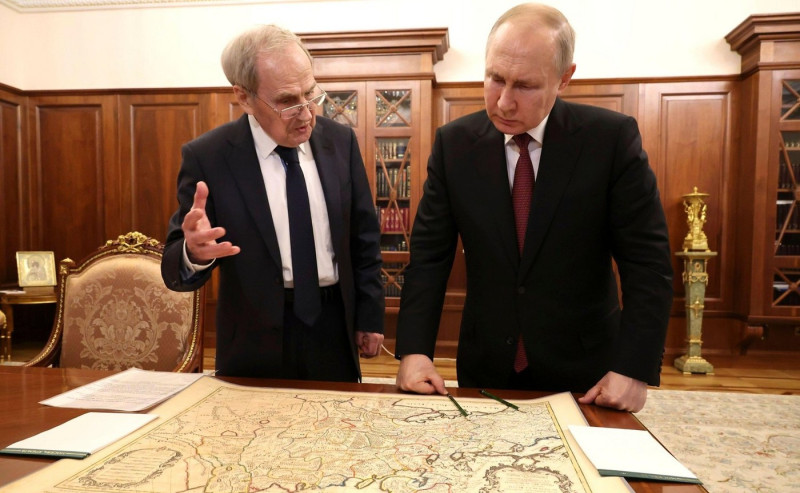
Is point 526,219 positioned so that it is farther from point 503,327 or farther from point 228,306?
point 228,306

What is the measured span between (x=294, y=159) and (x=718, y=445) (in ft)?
9.28

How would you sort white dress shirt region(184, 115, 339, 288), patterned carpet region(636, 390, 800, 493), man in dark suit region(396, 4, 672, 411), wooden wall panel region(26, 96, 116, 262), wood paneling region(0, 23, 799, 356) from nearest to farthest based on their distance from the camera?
man in dark suit region(396, 4, 672, 411) → white dress shirt region(184, 115, 339, 288) → patterned carpet region(636, 390, 800, 493) → wood paneling region(0, 23, 799, 356) → wooden wall panel region(26, 96, 116, 262)

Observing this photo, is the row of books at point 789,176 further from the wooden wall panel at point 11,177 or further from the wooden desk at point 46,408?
the wooden wall panel at point 11,177

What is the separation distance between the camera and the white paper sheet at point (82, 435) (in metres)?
0.93

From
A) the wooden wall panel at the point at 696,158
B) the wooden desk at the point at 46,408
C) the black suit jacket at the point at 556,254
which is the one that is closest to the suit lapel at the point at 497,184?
the black suit jacket at the point at 556,254

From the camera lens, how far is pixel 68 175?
5.79 m

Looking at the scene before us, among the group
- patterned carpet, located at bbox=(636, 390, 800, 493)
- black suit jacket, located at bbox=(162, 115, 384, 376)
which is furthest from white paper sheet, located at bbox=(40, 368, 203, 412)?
patterned carpet, located at bbox=(636, 390, 800, 493)

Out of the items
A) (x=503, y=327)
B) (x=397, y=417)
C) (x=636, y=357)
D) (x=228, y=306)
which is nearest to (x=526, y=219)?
(x=503, y=327)

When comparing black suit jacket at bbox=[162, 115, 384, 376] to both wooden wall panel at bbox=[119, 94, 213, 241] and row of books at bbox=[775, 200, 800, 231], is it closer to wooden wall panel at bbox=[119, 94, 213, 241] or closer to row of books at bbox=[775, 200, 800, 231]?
wooden wall panel at bbox=[119, 94, 213, 241]

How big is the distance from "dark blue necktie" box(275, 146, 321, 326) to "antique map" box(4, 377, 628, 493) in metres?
0.38

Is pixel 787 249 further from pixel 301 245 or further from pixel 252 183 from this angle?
pixel 252 183

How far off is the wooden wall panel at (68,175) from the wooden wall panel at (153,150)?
0.26 meters

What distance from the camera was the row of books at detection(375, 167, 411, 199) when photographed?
16.6 feet

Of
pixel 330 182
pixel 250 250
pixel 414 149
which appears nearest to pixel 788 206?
pixel 414 149
